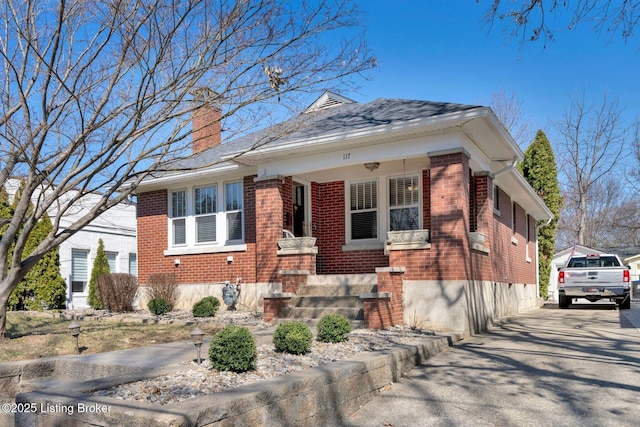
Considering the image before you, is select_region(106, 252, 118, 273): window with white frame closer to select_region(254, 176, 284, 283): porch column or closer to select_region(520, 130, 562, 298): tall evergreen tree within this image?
select_region(254, 176, 284, 283): porch column

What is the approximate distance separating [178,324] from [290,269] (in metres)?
2.35

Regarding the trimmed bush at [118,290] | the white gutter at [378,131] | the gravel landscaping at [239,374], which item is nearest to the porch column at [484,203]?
the white gutter at [378,131]

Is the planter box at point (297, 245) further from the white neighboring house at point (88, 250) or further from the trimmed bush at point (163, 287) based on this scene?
the white neighboring house at point (88, 250)

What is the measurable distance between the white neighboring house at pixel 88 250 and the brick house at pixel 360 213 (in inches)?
220

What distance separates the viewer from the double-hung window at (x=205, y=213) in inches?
547

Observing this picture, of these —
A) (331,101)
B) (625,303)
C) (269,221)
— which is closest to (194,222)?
(269,221)

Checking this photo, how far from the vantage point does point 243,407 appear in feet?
13.8

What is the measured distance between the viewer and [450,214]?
9.47m

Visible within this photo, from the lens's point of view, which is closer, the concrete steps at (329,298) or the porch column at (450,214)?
the porch column at (450,214)

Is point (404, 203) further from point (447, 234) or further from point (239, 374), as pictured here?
point (239, 374)

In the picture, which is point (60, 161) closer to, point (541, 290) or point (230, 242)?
point (230, 242)

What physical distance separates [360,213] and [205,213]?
13.0ft

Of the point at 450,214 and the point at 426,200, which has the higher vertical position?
the point at 426,200

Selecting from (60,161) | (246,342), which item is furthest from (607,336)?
(60,161)
